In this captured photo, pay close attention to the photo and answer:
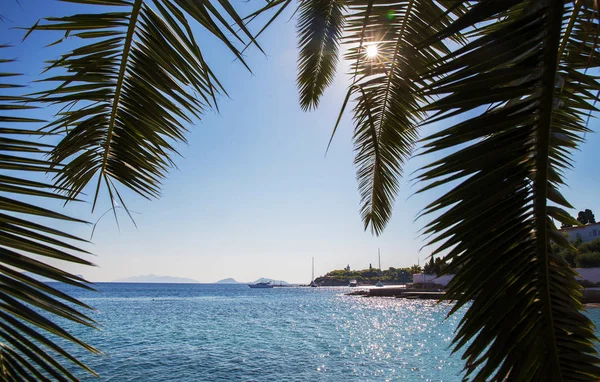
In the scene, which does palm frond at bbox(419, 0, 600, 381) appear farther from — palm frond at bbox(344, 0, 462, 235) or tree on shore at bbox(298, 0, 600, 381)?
palm frond at bbox(344, 0, 462, 235)

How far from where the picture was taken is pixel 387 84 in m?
2.90

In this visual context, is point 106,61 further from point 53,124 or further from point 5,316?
point 5,316

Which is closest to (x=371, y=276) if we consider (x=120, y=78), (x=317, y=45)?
(x=317, y=45)

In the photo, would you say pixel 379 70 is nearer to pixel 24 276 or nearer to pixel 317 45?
pixel 317 45

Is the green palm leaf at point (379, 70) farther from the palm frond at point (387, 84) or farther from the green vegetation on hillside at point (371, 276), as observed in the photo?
the green vegetation on hillside at point (371, 276)

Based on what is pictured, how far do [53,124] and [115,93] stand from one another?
37cm

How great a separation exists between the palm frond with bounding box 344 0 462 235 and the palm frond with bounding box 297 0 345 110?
2.22 feet

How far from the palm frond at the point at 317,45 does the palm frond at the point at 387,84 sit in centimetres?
68

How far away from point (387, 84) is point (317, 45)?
4.31ft

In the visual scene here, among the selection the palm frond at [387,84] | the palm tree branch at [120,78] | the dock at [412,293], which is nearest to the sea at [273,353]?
the palm frond at [387,84]

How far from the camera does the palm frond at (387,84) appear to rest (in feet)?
7.43

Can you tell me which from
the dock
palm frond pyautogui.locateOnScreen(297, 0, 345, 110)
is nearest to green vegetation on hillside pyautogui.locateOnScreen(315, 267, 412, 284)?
the dock

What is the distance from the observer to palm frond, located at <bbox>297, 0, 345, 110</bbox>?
11.5ft

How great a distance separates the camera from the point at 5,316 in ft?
2.70
